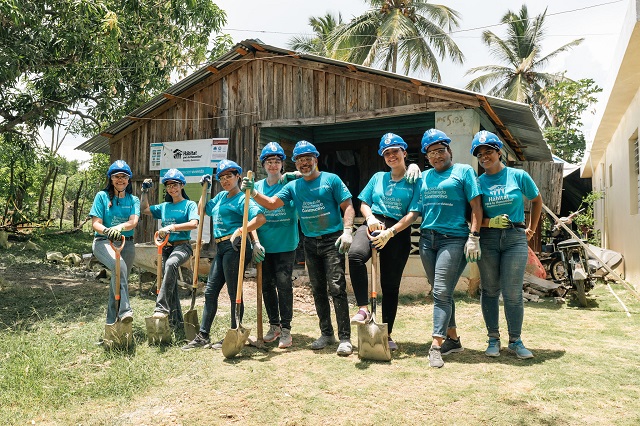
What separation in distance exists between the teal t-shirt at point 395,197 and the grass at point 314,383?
126 centimetres

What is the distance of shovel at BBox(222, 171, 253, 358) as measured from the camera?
171 inches

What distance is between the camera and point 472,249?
4.09m

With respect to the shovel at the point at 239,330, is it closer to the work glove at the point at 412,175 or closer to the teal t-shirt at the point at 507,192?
the work glove at the point at 412,175

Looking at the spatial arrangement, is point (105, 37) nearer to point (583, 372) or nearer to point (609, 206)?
point (583, 372)

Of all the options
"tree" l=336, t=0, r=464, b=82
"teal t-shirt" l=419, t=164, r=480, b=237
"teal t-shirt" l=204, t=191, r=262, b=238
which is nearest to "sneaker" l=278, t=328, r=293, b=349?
"teal t-shirt" l=204, t=191, r=262, b=238

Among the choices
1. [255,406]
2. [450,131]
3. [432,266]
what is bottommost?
[255,406]

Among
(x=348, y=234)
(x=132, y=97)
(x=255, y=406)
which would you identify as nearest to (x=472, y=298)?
(x=348, y=234)

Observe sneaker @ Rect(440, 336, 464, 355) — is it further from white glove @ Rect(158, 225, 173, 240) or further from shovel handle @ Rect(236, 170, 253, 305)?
white glove @ Rect(158, 225, 173, 240)

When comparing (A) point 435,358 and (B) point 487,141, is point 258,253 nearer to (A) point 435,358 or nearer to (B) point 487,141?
A: (A) point 435,358

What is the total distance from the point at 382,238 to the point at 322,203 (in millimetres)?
701

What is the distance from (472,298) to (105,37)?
6826 millimetres

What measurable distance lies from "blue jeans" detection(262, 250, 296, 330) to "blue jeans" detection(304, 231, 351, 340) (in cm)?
26

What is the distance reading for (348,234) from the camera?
4395mm

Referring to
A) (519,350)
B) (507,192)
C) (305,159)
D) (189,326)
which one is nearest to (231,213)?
(305,159)
